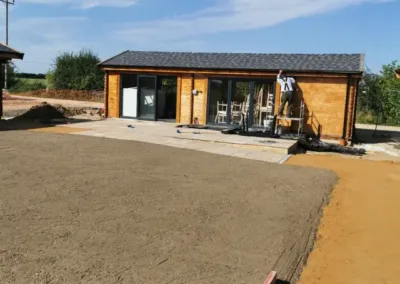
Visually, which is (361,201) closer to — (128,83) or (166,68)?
(166,68)

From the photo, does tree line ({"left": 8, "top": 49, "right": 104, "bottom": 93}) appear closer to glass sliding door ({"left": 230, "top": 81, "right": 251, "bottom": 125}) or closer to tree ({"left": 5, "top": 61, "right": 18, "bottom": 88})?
tree ({"left": 5, "top": 61, "right": 18, "bottom": 88})

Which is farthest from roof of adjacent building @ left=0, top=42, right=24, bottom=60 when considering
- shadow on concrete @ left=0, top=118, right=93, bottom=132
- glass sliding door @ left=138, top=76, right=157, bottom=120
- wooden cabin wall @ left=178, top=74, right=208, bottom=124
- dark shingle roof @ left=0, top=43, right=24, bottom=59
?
wooden cabin wall @ left=178, top=74, right=208, bottom=124

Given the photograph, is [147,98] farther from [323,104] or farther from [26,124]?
[323,104]

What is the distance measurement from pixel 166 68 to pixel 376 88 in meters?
14.2

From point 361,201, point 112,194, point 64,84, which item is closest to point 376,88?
point 361,201

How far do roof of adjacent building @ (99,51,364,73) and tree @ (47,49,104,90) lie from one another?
22886 millimetres

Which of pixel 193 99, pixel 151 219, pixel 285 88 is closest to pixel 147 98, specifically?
pixel 193 99

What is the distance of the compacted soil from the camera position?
12.0ft

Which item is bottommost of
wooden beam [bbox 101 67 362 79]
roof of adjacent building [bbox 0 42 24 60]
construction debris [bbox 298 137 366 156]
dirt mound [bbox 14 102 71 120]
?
construction debris [bbox 298 137 366 156]

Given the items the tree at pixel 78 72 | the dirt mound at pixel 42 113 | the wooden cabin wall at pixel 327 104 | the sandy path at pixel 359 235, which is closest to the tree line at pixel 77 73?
the tree at pixel 78 72

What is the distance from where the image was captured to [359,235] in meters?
4.98

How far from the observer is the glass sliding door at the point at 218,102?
16414mm

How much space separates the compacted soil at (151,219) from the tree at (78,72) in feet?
111

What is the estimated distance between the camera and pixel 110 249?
4.00 m
